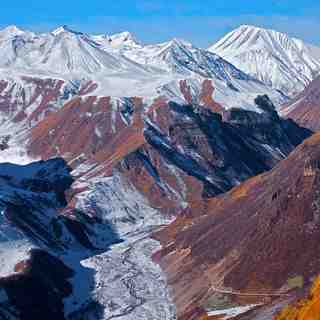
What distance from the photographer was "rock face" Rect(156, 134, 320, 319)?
118500 millimetres

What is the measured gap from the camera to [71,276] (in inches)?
5581

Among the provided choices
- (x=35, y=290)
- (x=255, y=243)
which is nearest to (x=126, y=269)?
(x=255, y=243)

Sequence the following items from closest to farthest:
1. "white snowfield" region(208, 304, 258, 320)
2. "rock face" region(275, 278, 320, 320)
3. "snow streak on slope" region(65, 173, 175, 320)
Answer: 1. "rock face" region(275, 278, 320, 320)
2. "white snowfield" region(208, 304, 258, 320)
3. "snow streak on slope" region(65, 173, 175, 320)

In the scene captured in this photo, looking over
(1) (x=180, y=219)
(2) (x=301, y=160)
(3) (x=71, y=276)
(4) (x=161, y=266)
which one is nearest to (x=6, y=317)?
(3) (x=71, y=276)

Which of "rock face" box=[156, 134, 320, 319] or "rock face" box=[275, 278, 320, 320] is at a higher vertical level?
"rock face" box=[156, 134, 320, 319]

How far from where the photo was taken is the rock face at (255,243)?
118500 millimetres

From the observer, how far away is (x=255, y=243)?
128875 millimetres

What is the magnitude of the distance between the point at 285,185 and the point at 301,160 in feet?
23.4

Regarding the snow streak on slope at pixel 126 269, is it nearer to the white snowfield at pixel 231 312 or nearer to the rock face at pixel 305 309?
the white snowfield at pixel 231 312

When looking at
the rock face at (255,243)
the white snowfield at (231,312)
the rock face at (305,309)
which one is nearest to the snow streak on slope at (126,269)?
the rock face at (255,243)

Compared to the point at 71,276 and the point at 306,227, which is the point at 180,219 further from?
the point at 306,227

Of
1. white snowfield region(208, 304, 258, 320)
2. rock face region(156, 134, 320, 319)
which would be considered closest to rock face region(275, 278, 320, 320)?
white snowfield region(208, 304, 258, 320)

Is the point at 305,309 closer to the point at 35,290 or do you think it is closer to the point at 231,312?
the point at 231,312

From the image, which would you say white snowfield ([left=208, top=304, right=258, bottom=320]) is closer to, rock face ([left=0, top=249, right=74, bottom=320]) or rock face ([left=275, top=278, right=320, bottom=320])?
rock face ([left=275, top=278, right=320, bottom=320])
